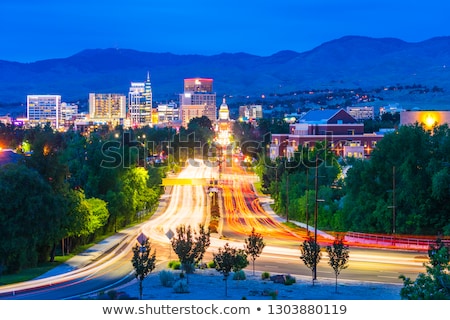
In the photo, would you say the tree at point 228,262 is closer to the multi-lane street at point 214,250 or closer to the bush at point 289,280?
the bush at point 289,280

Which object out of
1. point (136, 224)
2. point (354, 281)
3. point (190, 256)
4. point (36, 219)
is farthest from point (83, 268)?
point (136, 224)

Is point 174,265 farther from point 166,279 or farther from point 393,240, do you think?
point 393,240

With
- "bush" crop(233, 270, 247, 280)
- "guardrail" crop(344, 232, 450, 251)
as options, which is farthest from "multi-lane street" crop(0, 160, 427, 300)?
"bush" crop(233, 270, 247, 280)

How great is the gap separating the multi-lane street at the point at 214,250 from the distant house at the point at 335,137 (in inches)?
1293

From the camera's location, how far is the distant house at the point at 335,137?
384ft

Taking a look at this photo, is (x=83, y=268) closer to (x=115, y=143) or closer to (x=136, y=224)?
(x=136, y=224)

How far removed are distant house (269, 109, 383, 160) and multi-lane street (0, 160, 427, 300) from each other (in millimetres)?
32848

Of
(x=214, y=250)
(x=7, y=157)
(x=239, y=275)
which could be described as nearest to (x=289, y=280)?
(x=239, y=275)

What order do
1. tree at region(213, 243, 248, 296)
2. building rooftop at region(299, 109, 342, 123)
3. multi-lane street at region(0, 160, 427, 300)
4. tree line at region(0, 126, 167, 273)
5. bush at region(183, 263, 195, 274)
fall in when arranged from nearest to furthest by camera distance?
tree at region(213, 243, 248, 296)
multi-lane street at region(0, 160, 427, 300)
bush at region(183, 263, 195, 274)
tree line at region(0, 126, 167, 273)
building rooftop at region(299, 109, 342, 123)

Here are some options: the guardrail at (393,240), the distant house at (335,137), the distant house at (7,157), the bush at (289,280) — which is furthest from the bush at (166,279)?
the distant house at (335,137)

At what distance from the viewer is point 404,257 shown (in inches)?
1828

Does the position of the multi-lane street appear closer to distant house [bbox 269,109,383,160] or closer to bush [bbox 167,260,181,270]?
bush [bbox 167,260,181,270]

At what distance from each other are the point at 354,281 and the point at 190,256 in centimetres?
782

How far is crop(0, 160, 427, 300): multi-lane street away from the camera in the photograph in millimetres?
38344
